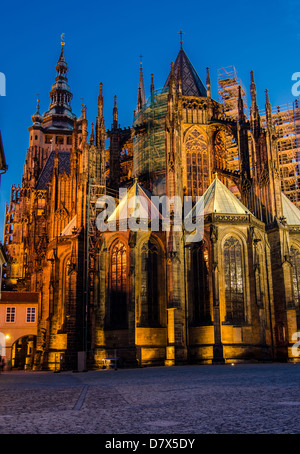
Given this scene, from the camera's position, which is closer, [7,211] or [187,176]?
[187,176]

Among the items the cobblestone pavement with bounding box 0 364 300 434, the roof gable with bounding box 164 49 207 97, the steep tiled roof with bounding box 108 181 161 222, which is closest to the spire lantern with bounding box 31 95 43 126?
the roof gable with bounding box 164 49 207 97

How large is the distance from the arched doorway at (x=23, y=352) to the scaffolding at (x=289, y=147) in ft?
91.2

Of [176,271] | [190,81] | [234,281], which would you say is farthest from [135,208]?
[190,81]

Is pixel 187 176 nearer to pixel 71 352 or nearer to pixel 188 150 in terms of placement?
pixel 188 150

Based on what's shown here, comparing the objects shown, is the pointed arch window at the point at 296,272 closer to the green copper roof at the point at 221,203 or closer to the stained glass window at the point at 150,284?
the green copper roof at the point at 221,203

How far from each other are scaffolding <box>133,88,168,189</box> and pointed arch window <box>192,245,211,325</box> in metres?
10.4

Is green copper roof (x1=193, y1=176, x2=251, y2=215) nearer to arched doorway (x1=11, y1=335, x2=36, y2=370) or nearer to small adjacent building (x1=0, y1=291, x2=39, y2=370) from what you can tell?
small adjacent building (x1=0, y1=291, x2=39, y2=370)

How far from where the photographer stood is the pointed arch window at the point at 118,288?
111 feet

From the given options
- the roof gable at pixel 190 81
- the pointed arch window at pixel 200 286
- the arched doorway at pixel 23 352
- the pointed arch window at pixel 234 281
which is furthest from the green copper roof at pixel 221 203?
the arched doorway at pixel 23 352

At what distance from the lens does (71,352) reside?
31891 millimetres

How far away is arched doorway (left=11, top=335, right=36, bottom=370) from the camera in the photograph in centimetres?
4417

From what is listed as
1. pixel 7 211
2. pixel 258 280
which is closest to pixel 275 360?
pixel 258 280

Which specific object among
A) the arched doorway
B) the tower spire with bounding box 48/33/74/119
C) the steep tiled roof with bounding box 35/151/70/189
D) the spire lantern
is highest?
the tower spire with bounding box 48/33/74/119

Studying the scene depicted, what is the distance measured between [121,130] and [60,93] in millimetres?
42617
